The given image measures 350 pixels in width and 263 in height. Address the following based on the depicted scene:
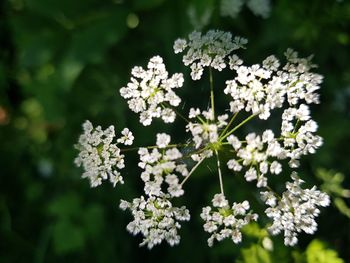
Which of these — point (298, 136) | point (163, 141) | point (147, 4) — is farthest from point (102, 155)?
point (147, 4)

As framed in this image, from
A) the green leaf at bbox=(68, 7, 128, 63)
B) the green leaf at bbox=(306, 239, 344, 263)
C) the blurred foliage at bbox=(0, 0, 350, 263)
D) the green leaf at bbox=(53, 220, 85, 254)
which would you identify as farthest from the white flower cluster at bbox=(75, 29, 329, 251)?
the green leaf at bbox=(53, 220, 85, 254)

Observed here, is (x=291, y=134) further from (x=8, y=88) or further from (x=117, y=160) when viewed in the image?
(x=8, y=88)

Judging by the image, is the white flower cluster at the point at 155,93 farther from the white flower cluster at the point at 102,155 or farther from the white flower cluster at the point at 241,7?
the white flower cluster at the point at 241,7

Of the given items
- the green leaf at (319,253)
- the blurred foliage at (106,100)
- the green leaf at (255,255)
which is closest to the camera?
the green leaf at (319,253)

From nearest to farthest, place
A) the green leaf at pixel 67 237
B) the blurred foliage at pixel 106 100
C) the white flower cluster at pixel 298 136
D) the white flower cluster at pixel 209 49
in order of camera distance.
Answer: the white flower cluster at pixel 298 136, the white flower cluster at pixel 209 49, the blurred foliage at pixel 106 100, the green leaf at pixel 67 237

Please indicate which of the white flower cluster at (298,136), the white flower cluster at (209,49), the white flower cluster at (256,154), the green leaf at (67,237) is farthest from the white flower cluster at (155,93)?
the green leaf at (67,237)

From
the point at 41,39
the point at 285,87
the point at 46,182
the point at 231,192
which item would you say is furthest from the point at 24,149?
the point at 285,87
